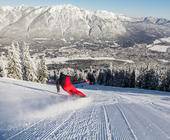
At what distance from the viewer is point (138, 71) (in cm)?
7219

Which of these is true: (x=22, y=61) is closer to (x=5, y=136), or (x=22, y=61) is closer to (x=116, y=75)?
(x=116, y=75)

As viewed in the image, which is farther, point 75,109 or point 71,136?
point 75,109

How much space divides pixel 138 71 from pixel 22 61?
3223cm

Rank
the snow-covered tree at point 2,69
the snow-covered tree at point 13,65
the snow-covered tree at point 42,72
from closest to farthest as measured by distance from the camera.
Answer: the snow-covered tree at point 13,65, the snow-covered tree at point 2,69, the snow-covered tree at point 42,72

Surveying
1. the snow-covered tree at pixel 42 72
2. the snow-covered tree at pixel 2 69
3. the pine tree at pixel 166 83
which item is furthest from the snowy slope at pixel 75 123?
the pine tree at pixel 166 83

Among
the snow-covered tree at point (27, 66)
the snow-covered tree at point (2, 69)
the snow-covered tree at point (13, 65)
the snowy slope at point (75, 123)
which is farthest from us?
the snow-covered tree at point (27, 66)

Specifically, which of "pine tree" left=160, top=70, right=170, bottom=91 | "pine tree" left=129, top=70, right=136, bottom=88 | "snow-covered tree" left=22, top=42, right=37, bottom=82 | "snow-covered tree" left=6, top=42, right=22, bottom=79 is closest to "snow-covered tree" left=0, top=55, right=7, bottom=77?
"snow-covered tree" left=6, top=42, right=22, bottom=79

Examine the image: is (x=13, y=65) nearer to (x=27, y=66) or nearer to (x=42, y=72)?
(x=27, y=66)

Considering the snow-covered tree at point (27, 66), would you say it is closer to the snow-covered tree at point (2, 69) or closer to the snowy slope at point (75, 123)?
the snow-covered tree at point (2, 69)

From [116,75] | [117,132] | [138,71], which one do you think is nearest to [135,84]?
[138,71]

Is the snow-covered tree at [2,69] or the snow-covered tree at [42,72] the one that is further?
the snow-covered tree at [42,72]

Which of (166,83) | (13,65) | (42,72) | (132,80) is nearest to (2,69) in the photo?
(13,65)

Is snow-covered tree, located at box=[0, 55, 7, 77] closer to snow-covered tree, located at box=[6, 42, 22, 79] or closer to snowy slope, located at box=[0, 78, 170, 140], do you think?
snow-covered tree, located at box=[6, 42, 22, 79]

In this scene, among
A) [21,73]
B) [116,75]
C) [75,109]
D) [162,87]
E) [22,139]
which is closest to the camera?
[22,139]
